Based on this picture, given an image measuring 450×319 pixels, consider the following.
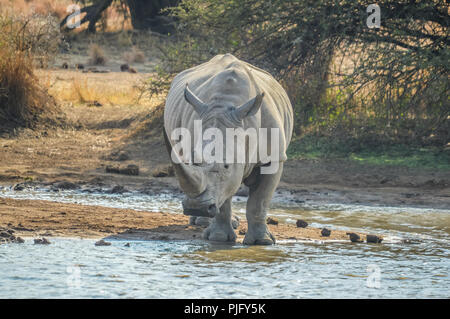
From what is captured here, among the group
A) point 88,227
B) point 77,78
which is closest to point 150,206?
point 88,227

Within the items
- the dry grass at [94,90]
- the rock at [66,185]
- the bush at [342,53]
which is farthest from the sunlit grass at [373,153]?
the dry grass at [94,90]

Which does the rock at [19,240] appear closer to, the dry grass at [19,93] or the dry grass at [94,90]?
the dry grass at [19,93]

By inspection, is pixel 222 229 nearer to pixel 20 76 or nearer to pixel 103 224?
pixel 103 224

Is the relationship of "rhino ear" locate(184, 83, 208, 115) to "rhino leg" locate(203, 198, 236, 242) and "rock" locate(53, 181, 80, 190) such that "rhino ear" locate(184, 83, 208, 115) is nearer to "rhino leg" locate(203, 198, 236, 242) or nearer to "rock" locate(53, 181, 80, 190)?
"rhino leg" locate(203, 198, 236, 242)

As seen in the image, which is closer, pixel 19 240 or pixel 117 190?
pixel 19 240

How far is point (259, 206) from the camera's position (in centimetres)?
731

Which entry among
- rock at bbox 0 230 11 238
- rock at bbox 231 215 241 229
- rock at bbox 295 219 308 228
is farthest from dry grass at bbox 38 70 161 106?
rock at bbox 0 230 11 238

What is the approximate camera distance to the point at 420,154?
1172cm

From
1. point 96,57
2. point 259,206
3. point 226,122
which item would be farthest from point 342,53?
point 96,57

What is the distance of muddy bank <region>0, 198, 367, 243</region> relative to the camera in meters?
7.59

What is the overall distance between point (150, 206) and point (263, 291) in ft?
12.5

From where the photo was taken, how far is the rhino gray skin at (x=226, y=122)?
233 inches

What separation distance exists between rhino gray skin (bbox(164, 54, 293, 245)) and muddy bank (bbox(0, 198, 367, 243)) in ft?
1.26

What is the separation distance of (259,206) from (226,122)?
1.28 metres
